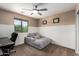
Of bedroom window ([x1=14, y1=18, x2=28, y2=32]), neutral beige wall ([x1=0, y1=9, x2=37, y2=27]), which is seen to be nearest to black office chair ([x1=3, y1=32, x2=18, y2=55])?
bedroom window ([x1=14, y1=18, x2=28, y2=32])

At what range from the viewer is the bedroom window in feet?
4.93

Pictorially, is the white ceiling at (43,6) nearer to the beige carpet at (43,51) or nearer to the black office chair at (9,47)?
the black office chair at (9,47)

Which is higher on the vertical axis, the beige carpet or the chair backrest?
the chair backrest

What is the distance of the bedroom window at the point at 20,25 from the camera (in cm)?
150

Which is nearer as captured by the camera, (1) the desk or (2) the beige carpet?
(1) the desk

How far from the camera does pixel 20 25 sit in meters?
1.57

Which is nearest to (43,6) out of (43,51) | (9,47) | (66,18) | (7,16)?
(66,18)

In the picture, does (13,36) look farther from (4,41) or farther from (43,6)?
(43,6)

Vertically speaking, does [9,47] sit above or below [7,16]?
below

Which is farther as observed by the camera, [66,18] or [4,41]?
[66,18]

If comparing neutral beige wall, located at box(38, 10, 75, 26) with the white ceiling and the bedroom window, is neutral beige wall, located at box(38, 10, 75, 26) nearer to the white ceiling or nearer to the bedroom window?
the white ceiling

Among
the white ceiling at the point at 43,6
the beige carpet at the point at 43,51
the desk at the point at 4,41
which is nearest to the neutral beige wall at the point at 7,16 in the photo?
the white ceiling at the point at 43,6

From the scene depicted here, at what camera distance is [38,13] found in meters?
1.53

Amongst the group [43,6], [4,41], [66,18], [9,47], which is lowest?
[9,47]
